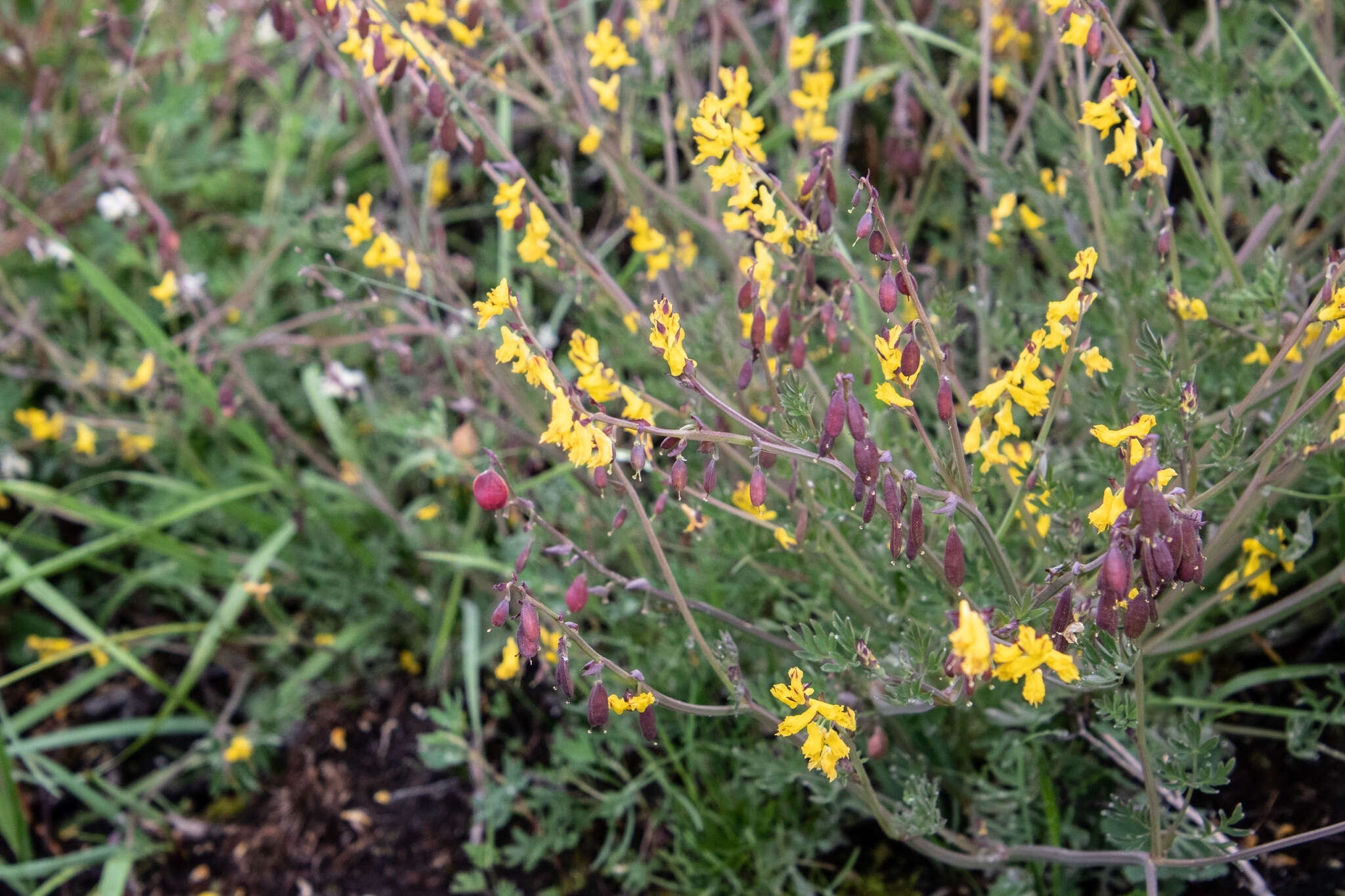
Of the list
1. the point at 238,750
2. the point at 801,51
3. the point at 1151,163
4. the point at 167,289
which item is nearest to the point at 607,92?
the point at 801,51

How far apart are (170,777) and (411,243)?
1388 millimetres

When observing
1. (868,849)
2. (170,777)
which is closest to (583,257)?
(868,849)

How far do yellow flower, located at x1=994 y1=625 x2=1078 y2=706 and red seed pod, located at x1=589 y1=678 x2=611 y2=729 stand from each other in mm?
478


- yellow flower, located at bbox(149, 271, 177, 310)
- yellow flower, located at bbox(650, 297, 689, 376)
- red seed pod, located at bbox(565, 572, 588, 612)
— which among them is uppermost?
yellow flower, located at bbox(650, 297, 689, 376)

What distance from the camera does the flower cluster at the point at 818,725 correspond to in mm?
1315

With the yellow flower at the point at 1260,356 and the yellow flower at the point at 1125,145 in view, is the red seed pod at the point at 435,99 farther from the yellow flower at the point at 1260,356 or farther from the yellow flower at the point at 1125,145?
the yellow flower at the point at 1260,356

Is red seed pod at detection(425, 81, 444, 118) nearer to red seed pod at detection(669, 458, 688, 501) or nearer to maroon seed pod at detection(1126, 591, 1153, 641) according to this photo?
red seed pod at detection(669, 458, 688, 501)

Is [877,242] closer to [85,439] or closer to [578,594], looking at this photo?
[578,594]

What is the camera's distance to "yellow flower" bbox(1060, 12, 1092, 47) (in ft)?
4.83

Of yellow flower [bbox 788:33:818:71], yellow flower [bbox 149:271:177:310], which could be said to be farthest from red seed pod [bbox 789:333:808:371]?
yellow flower [bbox 149:271:177:310]

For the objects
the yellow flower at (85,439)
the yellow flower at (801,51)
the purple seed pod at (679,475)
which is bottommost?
the yellow flower at (85,439)

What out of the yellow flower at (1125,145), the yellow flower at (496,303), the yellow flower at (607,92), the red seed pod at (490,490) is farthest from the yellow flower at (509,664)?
the yellow flower at (1125,145)

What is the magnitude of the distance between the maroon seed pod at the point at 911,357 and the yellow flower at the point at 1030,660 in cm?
32

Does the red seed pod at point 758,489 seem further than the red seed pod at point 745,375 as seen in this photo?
No
